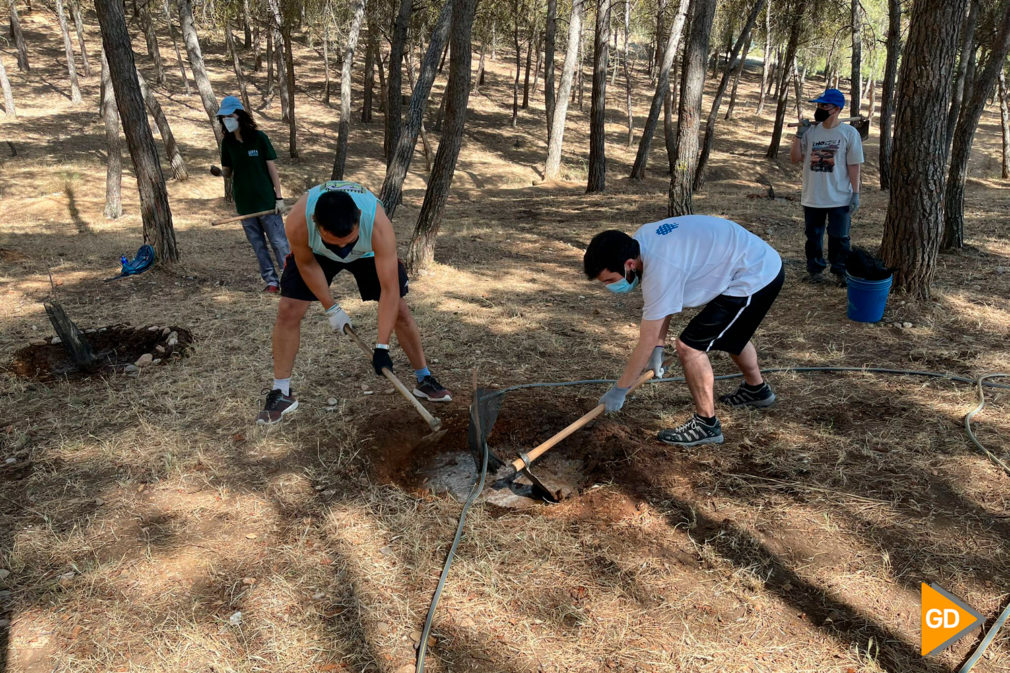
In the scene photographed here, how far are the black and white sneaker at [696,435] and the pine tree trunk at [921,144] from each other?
2.88 m

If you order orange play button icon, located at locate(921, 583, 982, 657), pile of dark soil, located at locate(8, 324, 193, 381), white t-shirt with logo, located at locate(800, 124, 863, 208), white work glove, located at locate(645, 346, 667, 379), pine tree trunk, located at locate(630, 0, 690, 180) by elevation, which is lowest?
pile of dark soil, located at locate(8, 324, 193, 381)

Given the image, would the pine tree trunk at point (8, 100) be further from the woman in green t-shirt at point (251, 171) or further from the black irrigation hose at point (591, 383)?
the black irrigation hose at point (591, 383)

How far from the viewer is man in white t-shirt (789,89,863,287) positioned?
17.8ft

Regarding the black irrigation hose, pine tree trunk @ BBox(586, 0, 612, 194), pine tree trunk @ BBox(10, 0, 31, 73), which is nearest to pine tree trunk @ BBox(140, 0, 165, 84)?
pine tree trunk @ BBox(10, 0, 31, 73)

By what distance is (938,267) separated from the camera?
6176 millimetres

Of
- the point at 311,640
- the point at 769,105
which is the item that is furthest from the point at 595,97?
the point at 769,105

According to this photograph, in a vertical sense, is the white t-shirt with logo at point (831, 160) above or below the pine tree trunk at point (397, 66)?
below

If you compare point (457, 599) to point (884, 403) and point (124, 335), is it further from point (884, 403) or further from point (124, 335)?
point (124, 335)

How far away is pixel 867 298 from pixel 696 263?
2712 mm

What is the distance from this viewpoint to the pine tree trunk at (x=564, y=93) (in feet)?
48.3

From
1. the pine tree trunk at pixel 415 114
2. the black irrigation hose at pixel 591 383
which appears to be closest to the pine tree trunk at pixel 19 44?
the pine tree trunk at pixel 415 114

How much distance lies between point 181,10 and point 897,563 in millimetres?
14621

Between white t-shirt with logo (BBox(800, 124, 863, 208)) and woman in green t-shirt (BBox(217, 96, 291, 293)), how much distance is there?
16.1 ft

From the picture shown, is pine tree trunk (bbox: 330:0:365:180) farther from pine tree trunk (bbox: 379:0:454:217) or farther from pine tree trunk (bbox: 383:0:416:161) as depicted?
pine tree trunk (bbox: 379:0:454:217)
